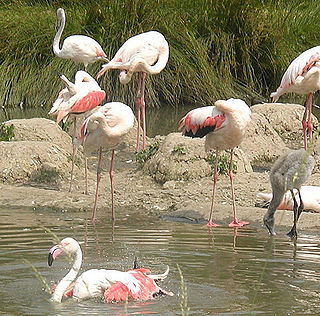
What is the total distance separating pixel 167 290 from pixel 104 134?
2840 millimetres

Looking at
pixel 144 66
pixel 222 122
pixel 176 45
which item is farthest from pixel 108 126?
pixel 176 45

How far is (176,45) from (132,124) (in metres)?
6.23

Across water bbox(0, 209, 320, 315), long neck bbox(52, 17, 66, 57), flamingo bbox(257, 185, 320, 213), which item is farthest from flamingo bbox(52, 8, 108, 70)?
flamingo bbox(257, 185, 320, 213)

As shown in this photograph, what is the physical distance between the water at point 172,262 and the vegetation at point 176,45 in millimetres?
5850

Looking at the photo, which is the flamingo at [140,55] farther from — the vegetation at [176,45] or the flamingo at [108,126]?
the vegetation at [176,45]

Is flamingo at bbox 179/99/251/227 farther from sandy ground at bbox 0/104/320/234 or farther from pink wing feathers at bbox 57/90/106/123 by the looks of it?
pink wing feathers at bbox 57/90/106/123

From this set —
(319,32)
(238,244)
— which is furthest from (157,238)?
(319,32)

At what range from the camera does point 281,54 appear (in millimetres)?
14586

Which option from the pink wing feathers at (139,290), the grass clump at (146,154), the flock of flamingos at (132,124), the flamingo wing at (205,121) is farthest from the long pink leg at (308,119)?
the pink wing feathers at (139,290)

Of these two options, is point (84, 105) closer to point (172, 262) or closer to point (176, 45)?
point (172, 262)

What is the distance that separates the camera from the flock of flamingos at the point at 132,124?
4859 millimetres

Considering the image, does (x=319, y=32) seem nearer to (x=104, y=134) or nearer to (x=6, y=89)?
(x=6, y=89)

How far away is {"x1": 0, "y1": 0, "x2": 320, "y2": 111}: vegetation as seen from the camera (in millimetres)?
13742

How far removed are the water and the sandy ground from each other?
28 cm
